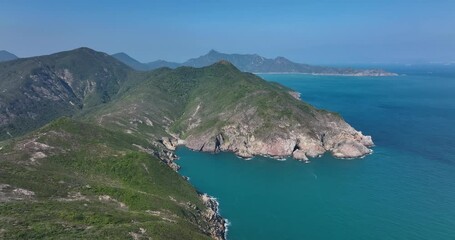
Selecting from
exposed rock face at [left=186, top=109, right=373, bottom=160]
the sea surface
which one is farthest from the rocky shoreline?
exposed rock face at [left=186, top=109, right=373, bottom=160]

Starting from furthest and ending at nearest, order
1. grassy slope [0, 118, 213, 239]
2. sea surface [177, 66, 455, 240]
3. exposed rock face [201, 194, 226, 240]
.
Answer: sea surface [177, 66, 455, 240] < exposed rock face [201, 194, 226, 240] < grassy slope [0, 118, 213, 239]

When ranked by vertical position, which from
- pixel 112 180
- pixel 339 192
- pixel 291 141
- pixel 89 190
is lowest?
pixel 339 192

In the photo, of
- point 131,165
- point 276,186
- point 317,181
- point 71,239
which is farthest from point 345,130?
point 71,239

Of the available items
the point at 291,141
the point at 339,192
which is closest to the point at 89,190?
the point at 339,192

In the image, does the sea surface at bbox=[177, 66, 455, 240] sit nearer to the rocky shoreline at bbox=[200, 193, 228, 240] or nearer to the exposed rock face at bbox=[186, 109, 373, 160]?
the rocky shoreline at bbox=[200, 193, 228, 240]

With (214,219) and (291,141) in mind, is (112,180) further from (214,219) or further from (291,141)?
(291,141)

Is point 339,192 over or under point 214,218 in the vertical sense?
under

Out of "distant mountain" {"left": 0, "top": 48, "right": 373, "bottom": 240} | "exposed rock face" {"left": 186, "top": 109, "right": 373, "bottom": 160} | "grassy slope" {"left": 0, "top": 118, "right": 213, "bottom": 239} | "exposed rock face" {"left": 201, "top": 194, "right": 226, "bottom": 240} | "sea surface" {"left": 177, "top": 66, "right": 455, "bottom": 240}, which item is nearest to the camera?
"grassy slope" {"left": 0, "top": 118, "right": 213, "bottom": 239}

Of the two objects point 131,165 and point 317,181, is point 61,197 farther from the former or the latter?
point 317,181

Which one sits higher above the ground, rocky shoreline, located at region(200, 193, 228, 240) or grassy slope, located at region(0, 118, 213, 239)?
grassy slope, located at region(0, 118, 213, 239)
